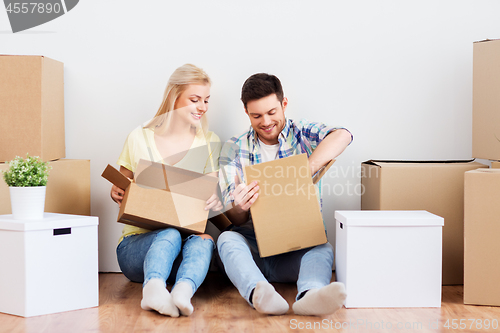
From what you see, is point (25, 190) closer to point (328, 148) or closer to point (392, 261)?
point (328, 148)

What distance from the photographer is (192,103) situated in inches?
64.1

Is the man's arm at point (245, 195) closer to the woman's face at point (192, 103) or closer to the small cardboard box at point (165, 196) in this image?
the small cardboard box at point (165, 196)

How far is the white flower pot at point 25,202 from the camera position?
1249mm

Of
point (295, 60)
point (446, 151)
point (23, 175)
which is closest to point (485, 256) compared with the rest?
point (446, 151)

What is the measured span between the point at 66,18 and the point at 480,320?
6.36 feet

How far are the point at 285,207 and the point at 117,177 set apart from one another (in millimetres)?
573

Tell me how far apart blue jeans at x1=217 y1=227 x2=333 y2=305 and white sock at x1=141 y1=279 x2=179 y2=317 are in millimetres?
206

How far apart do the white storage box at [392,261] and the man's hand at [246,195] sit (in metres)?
0.31

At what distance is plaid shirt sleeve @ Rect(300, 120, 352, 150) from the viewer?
4.96ft

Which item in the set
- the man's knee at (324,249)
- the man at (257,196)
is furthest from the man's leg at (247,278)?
the man's knee at (324,249)

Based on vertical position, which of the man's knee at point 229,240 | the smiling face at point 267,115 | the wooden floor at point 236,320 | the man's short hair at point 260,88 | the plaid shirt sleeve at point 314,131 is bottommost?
the wooden floor at point 236,320

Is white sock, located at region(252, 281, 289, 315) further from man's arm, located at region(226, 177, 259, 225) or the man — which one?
man's arm, located at region(226, 177, 259, 225)

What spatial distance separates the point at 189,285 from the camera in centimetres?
122

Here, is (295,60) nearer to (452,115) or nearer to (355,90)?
(355,90)
